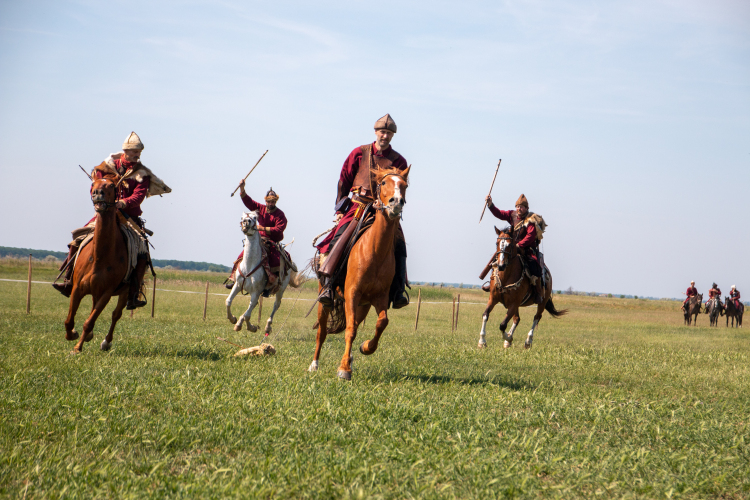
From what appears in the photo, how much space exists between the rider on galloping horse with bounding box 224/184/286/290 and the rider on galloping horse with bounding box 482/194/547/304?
16.5 feet

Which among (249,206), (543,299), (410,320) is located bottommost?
(410,320)

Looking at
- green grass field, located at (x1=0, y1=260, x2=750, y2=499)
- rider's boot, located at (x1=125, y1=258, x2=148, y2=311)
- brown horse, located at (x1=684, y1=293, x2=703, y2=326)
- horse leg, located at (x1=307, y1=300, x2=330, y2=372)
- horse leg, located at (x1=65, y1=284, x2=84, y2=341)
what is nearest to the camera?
green grass field, located at (x1=0, y1=260, x2=750, y2=499)

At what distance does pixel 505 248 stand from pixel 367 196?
6.68 m

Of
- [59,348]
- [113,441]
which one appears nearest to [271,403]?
[113,441]

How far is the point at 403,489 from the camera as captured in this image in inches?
165

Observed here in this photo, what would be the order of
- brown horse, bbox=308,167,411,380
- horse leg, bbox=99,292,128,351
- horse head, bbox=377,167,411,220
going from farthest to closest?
horse leg, bbox=99,292,128,351
brown horse, bbox=308,167,411,380
horse head, bbox=377,167,411,220

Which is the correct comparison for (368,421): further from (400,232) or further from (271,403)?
(400,232)

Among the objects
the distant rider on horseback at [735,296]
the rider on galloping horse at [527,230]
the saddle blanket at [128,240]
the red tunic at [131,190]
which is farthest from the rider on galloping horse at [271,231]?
the distant rider on horseback at [735,296]

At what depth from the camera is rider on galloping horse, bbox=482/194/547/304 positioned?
47.9ft

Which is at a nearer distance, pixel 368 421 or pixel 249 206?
pixel 368 421

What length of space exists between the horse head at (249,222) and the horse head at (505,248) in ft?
18.5

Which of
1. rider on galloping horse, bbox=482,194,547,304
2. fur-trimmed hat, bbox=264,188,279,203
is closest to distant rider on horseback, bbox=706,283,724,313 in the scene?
rider on galloping horse, bbox=482,194,547,304

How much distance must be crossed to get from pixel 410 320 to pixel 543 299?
962cm

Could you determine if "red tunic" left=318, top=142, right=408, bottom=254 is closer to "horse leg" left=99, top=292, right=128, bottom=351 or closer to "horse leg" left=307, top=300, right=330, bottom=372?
"horse leg" left=307, top=300, right=330, bottom=372
